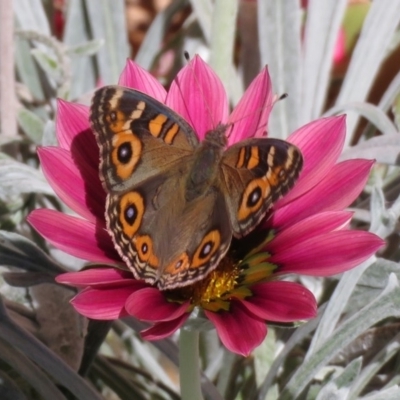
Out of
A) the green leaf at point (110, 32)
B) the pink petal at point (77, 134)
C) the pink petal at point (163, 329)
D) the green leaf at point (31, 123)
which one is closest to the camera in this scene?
the pink petal at point (163, 329)

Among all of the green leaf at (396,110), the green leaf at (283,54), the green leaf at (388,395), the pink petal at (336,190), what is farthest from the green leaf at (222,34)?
the green leaf at (388,395)

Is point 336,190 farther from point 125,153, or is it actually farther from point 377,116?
point 377,116

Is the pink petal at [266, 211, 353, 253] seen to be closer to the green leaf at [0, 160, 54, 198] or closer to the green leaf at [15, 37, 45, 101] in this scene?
the green leaf at [0, 160, 54, 198]

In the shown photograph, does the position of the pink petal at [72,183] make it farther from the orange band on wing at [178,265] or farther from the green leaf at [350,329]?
the green leaf at [350,329]

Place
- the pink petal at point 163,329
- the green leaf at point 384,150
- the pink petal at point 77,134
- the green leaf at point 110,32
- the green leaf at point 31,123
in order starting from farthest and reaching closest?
the green leaf at point 110,32
the green leaf at point 31,123
the green leaf at point 384,150
the pink petal at point 77,134
the pink petal at point 163,329

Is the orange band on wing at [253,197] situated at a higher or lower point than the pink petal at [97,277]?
higher

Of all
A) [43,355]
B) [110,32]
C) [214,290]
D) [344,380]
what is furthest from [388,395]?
[110,32]

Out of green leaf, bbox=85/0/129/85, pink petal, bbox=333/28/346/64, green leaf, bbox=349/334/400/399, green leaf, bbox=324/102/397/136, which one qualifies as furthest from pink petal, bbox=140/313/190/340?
pink petal, bbox=333/28/346/64
